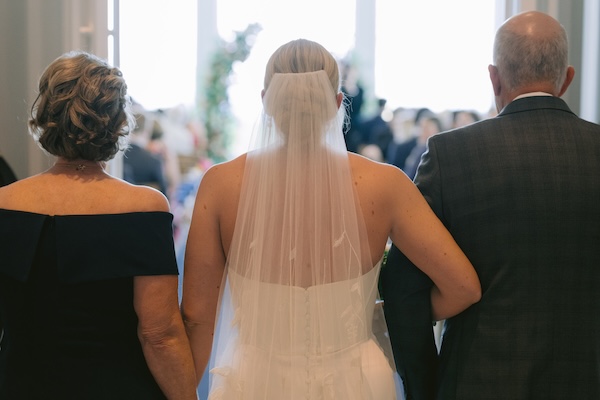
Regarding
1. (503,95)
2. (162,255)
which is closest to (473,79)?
(503,95)

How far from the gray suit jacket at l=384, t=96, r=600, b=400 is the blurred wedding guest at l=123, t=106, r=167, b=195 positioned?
2.80 metres

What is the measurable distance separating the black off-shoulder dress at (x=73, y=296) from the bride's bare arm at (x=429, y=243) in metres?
0.63

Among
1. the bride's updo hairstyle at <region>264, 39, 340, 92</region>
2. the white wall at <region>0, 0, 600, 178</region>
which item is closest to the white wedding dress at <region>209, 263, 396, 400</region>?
the bride's updo hairstyle at <region>264, 39, 340, 92</region>

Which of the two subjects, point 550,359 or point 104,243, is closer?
point 104,243

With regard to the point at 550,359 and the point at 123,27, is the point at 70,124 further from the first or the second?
the point at 123,27

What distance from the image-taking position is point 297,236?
193cm

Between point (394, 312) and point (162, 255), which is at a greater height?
point (162, 255)

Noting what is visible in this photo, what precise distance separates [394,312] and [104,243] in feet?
2.98

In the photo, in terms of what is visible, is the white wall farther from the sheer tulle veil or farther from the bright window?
the sheer tulle veil

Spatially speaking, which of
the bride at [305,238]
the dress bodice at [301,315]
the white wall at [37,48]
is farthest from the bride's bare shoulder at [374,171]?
the white wall at [37,48]

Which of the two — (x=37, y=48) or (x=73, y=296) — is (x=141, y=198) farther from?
(x=37, y=48)

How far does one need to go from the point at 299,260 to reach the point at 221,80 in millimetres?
2834

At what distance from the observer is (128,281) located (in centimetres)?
182

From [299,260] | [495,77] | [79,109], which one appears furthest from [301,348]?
[495,77]
